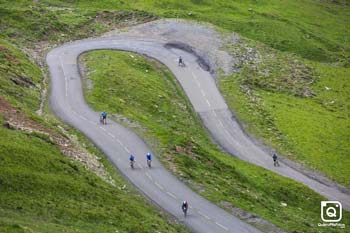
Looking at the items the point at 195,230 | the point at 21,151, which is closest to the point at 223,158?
the point at 195,230

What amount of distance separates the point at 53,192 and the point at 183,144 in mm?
24855

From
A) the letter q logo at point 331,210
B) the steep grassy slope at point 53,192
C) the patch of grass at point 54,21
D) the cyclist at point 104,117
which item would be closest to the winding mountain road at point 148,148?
the cyclist at point 104,117

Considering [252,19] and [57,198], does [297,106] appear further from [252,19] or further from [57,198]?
[57,198]

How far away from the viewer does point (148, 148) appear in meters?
72.5

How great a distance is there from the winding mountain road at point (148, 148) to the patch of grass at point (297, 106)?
3235mm

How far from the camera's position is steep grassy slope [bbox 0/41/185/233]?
48750mm

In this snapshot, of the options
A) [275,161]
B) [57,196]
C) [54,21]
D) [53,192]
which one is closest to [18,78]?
[54,21]

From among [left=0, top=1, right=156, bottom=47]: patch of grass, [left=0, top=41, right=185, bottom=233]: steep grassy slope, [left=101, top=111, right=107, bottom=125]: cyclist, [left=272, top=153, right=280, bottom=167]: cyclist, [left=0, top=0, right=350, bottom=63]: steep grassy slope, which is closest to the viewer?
[left=0, top=41, right=185, bottom=233]: steep grassy slope

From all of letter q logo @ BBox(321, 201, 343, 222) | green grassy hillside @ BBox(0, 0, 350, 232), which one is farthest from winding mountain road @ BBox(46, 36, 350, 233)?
green grassy hillside @ BBox(0, 0, 350, 232)

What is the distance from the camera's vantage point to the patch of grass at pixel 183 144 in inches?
2571

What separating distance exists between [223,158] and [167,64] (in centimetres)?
3563

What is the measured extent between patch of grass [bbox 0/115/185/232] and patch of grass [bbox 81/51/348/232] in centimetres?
1001

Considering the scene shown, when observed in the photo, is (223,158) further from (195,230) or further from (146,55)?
(146,55)

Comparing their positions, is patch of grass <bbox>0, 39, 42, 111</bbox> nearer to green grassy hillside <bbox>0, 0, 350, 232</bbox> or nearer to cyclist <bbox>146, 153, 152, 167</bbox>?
green grassy hillside <bbox>0, 0, 350, 232</bbox>
